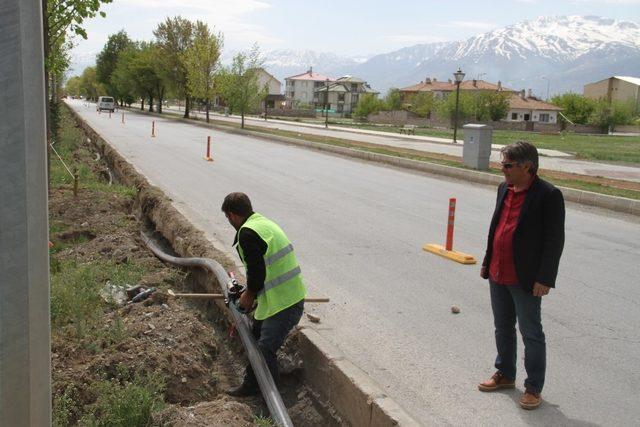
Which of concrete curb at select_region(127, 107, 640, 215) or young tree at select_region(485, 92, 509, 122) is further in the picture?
young tree at select_region(485, 92, 509, 122)

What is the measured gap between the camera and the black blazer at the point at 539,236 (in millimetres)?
4094

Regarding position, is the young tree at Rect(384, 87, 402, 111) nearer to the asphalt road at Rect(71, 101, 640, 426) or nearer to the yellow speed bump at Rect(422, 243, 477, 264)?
the asphalt road at Rect(71, 101, 640, 426)

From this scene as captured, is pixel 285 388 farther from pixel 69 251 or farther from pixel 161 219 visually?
pixel 161 219

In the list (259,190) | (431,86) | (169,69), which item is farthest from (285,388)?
(431,86)

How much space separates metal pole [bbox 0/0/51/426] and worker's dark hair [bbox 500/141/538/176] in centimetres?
285

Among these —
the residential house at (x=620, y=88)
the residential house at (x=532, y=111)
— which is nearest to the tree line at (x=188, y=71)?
the residential house at (x=532, y=111)

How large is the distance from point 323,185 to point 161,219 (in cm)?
556

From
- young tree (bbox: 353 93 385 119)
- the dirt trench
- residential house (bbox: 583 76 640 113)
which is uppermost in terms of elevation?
residential house (bbox: 583 76 640 113)

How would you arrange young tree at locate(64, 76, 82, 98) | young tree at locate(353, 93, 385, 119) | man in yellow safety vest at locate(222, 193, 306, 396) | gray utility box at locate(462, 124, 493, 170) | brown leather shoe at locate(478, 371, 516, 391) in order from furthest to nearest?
young tree at locate(64, 76, 82, 98)
young tree at locate(353, 93, 385, 119)
gray utility box at locate(462, 124, 493, 170)
brown leather shoe at locate(478, 371, 516, 391)
man in yellow safety vest at locate(222, 193, 306, 396)

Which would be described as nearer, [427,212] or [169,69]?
[427,212]

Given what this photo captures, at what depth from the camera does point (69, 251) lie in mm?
8414

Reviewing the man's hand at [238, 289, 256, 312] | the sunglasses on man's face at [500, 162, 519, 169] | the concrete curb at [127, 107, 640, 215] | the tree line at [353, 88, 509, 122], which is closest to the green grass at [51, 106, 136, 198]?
the man's hand at [238, 289, 256, 312]

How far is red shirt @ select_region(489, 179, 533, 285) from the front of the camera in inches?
168

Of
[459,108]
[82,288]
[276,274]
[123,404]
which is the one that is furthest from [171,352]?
[459,108]
